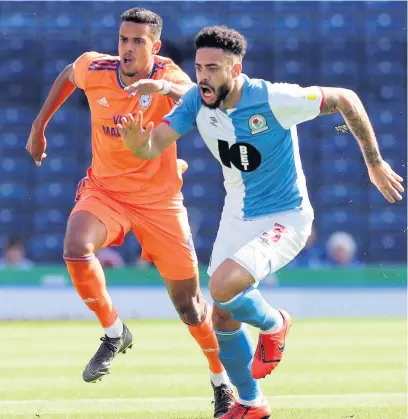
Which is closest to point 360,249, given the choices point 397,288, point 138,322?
point 397,288

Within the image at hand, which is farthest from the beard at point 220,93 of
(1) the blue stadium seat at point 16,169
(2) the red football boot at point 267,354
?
(1) the blue stadium seat at point 16,169

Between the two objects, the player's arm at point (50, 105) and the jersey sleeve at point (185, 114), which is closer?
the jersey sleeve at point (185, 114)

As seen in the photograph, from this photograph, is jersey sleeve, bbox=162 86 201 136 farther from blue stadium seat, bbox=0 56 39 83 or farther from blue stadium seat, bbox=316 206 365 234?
blue stadium seat, bbox=0 56 39 83

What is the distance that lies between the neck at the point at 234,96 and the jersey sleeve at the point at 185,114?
17cm

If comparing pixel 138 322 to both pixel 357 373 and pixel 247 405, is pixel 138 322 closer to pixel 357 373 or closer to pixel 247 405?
pixel 357 373

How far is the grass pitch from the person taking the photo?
6.70m

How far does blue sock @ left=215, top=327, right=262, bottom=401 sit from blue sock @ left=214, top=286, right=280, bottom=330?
0.35 metres

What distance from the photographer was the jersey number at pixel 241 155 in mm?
5938

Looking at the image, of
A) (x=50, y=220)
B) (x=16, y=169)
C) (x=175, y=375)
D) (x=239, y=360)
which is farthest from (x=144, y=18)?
(x=16, y=169)

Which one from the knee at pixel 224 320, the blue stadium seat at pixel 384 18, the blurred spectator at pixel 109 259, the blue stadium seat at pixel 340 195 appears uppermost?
the blue stadium seat at pixel 384 18

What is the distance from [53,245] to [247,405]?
11646 mm

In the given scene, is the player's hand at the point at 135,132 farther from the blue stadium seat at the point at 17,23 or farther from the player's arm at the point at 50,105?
the blue stadium seat at the point at 17,23

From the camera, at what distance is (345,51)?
19.0 metres

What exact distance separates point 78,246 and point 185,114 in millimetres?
1176
